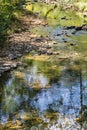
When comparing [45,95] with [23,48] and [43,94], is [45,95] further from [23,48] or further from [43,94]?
[23,48]

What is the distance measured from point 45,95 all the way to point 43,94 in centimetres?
11

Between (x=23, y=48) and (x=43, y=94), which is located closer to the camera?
(x=43, y=94)

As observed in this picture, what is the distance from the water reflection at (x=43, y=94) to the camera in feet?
37.7

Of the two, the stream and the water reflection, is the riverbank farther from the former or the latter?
the water reflection

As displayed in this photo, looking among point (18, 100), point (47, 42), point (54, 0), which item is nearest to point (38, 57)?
point (47, 42)

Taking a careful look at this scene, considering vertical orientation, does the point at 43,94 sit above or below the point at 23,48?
above

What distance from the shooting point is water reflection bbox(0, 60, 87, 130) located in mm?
11500

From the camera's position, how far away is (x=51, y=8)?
139 ft

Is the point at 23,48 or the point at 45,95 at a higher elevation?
the point at 45,95

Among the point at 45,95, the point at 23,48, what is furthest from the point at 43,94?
the point at 23,48

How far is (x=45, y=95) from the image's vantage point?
1339 cm

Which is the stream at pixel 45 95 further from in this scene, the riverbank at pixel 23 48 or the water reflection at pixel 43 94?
the riverbank at pixel 23 48

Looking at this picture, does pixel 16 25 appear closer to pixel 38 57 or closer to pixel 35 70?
pixel 38 57

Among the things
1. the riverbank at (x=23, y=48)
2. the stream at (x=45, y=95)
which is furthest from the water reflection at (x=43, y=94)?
the riverbank at (x=23, y=48)
